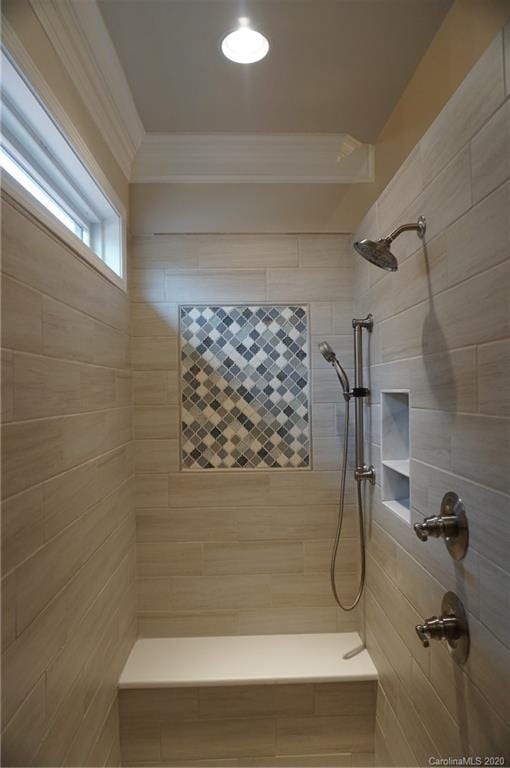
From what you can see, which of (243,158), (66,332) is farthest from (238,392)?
(243,158)

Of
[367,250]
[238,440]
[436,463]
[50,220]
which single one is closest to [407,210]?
[367,250]

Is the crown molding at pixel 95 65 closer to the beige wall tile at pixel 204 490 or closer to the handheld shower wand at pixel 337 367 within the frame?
the handheld shower wand at pixel 337 367

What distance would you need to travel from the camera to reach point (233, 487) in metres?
2.11

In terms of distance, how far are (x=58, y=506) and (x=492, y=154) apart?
136 cm

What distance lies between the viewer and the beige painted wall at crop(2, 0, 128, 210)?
1.02 metres

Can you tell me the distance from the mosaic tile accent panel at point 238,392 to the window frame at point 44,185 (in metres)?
0.50

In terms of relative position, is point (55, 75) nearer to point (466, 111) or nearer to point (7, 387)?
point (7, 387)

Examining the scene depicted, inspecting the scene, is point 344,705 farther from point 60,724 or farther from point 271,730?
point 60,724

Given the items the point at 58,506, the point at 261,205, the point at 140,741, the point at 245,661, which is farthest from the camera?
the point at 261,205

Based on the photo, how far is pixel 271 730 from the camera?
1.82 m

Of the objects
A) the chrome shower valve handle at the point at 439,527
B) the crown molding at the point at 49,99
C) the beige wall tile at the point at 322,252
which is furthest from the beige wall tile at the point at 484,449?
the crown molding at the point at 49,99

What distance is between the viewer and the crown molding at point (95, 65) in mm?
1190

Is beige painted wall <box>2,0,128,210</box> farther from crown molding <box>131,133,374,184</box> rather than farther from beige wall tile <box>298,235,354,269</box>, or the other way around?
beige wall tile <box>298,235,354,269</box>

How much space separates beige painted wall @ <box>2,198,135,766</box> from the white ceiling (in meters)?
0.77
